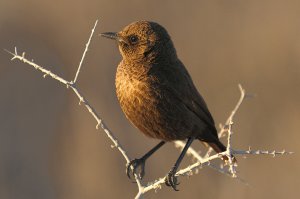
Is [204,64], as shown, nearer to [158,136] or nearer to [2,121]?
[2,121]

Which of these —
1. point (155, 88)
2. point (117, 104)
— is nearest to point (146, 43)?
point (155, 88)

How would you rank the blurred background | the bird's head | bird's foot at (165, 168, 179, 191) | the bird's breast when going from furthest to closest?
1. the blurred background
2. bird's foot at (165, 168, 179, 191)
3. the bird's head
4. the bird's breast

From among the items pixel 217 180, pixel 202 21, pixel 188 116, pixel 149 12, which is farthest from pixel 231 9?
pixel 188 116

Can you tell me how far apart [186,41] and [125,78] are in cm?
576

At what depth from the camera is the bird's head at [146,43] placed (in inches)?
220

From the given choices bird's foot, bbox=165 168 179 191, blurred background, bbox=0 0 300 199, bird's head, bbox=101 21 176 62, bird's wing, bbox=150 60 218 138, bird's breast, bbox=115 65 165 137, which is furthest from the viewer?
blurred background, bbox=0 0 300 199

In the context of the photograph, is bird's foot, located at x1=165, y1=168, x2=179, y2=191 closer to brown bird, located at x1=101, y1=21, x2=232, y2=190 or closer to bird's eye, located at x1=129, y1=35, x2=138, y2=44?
brown bird, located at x1=101, y1=21, x2=232, y2=190

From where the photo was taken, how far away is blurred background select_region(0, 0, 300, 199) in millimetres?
10477

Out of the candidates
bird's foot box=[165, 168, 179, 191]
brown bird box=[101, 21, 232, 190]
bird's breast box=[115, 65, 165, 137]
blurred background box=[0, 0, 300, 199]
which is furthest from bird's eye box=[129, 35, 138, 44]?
blurred background box=[0, 0, 300, 199]

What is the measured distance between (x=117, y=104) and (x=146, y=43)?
545cm

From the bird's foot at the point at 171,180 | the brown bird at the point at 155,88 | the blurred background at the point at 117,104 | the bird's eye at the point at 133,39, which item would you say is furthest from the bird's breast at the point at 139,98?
the blurred background at the point at 117,104

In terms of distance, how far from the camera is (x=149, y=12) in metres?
11.2

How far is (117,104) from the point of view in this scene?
1102cm

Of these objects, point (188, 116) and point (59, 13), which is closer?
point (188, 116)
